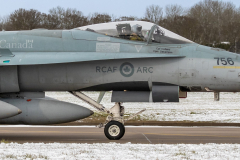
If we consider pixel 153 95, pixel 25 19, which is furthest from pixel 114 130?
pixel 25 19

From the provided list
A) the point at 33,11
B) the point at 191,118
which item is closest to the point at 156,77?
the point at 191,118

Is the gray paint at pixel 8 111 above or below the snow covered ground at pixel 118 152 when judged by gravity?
above

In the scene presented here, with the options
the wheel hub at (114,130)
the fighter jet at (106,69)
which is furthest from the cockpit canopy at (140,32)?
the wheel hub at (114,130)

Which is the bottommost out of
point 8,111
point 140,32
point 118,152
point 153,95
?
point 118,152

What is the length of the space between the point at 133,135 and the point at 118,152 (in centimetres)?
447

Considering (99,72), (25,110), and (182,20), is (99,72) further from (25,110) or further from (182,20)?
(182,20)

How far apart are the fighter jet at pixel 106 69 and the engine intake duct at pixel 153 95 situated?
0.03 m

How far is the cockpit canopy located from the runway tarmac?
2.72 meters

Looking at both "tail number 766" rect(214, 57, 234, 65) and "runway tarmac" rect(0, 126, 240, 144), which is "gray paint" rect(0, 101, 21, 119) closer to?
"runway tarmac" rect(0, 126, 240, 144)

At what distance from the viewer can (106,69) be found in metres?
10.4

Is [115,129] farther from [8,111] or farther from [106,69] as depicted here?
[8,111]

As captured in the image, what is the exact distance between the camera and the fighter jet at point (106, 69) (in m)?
10.0

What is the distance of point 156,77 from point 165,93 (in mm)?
479

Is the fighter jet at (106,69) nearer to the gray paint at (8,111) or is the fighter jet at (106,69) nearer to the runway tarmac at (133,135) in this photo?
the gray paint at (8,111)
